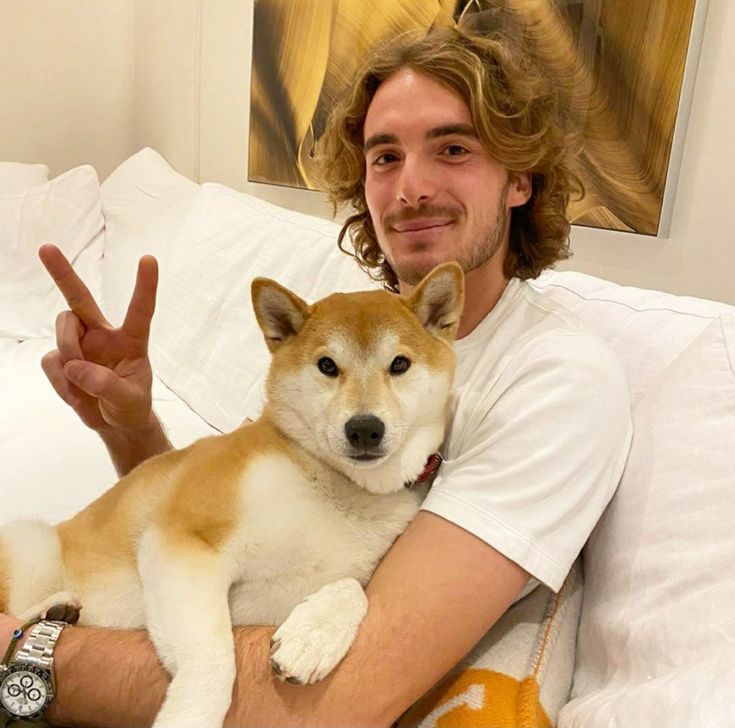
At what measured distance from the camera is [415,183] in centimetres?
122

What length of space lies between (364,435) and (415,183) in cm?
51

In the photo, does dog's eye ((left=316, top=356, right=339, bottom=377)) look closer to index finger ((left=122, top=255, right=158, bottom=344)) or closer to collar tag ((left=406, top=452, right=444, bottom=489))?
collar tag ((left=406, top=452, right=444, bottom=489))

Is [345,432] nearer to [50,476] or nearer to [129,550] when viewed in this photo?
[129,550]

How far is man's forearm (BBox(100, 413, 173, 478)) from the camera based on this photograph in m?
1.36

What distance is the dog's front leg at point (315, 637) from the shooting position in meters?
0.81

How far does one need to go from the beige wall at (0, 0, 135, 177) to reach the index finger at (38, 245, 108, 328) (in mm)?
2755

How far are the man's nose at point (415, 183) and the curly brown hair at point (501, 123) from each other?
11cm

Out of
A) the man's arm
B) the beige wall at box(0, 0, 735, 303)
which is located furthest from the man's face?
the beige wall at box(0, 0, 735, 303)

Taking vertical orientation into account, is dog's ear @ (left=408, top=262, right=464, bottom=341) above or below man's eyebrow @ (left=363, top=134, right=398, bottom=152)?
below

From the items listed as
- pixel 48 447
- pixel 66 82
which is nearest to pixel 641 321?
pixel 48 447

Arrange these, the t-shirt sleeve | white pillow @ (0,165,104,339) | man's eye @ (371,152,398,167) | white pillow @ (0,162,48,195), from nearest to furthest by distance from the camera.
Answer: the t-shirt sleeve, man's eye @ (371,152,398,167), white pillow @ (0,165,104,339), white pillow @ (0,162,48,195)

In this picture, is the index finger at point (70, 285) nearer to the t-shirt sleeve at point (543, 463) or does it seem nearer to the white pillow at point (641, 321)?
the t-shirt sleeve at point (543, 463)

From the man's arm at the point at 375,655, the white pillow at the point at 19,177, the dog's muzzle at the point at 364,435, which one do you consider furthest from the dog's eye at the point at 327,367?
the white pillow at the point at 19,177

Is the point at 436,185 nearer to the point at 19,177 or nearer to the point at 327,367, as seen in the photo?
the point at 327,367
